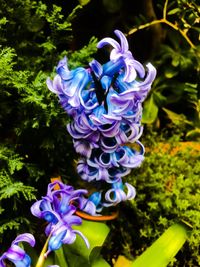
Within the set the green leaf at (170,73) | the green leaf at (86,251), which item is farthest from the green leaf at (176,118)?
the green leaf at (86,251)

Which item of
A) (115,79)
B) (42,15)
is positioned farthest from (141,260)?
(42,15)

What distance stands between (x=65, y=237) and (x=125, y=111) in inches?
15.0

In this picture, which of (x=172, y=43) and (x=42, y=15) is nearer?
(x=42, y=15)

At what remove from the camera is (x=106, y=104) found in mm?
1499

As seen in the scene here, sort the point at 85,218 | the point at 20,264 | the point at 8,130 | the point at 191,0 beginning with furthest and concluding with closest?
1. the point at 8,130
2. the point at 191,0
3. the point at 85,218
4. the point at 20,264

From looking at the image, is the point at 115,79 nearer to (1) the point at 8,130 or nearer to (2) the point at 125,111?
(2) the point at 125,111

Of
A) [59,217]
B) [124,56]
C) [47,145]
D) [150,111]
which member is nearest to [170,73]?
[150,111]

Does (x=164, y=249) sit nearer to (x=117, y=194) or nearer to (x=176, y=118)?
(x=117, y=194)

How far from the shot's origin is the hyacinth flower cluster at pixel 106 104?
56.2 inches

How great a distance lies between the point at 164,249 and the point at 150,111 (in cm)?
89

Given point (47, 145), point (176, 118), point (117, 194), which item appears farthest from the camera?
point (176, 118)

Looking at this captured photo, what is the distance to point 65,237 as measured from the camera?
1317mm

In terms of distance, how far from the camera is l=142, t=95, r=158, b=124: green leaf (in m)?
2.30

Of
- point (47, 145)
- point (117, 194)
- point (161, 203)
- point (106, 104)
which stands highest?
point (106, 104)
